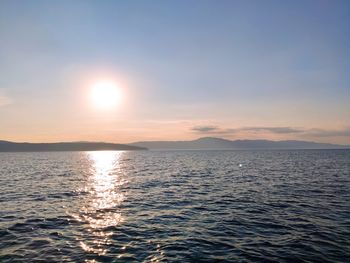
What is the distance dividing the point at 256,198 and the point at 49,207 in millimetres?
24230

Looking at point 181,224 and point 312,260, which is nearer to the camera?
point 312,260

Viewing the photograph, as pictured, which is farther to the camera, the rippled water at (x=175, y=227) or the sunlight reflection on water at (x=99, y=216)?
the sunlight reflection on water at (x=99, y=216)

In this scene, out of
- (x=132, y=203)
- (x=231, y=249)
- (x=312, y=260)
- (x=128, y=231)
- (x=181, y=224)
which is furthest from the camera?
(x=132, y=203)

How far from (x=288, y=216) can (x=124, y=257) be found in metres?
17.3

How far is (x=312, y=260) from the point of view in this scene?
1806 centimetres

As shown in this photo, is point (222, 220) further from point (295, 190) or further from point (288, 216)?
point (295, 190)

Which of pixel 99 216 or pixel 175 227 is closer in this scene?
pixel 175 227

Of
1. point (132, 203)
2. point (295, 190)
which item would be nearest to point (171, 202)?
point (132, 203)

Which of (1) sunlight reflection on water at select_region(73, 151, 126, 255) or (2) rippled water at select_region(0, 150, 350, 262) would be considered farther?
(1) sunlight reflection on water at select_region(73, 151, 126, 255)

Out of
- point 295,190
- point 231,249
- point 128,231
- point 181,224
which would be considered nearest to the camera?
point 231,249

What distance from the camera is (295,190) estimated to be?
149 feet

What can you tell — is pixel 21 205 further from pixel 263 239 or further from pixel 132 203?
pixel 263 239

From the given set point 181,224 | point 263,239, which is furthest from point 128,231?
point 263,239

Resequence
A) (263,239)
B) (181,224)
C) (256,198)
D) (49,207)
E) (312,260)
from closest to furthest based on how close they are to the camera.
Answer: (312,260)
(263,239)
(181,224)
(49,207)
(256,198)
